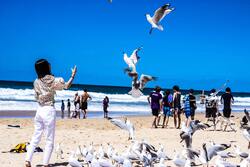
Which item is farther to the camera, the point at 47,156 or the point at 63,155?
the point at 63,155

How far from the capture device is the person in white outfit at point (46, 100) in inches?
284

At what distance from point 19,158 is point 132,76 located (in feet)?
9.51

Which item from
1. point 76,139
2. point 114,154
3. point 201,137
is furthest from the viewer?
point 201,137

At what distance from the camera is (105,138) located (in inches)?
532

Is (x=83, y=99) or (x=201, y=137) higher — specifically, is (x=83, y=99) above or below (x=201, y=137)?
above

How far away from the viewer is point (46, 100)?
23.8ft

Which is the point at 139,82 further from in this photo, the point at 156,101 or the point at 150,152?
the point at 156,101

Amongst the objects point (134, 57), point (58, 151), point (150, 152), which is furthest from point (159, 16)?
point (58, 151)

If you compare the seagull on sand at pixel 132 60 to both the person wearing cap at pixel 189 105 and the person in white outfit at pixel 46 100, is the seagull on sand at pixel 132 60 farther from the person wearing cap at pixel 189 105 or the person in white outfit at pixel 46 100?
the person wearing cap at pixel 189 105

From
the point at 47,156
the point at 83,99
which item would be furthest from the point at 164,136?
the point at 83,99

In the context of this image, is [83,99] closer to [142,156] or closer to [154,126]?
[154,126]

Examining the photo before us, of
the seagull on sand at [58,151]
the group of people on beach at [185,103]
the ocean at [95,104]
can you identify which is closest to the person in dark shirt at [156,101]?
the group of people on beach at [185,103]

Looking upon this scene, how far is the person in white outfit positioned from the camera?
7211 mm

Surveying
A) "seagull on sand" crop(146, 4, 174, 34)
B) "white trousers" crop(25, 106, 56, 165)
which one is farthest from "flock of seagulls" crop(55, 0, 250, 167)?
"white trousers" crop(25, 106, 56, 165)
